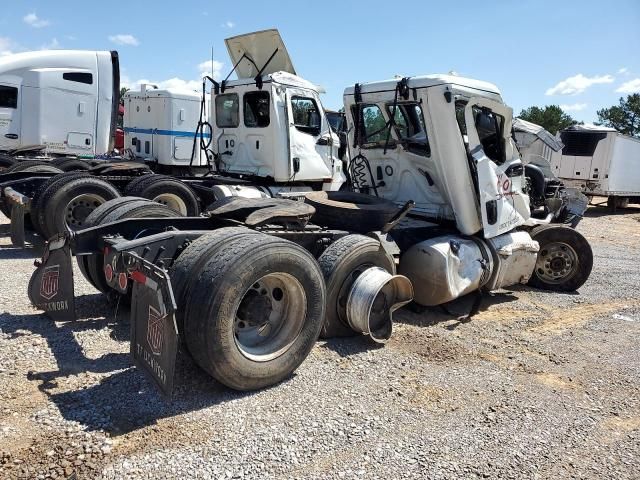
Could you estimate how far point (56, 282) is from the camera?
14.3 ft

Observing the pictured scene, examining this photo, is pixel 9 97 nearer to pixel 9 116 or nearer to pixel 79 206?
pixel 9 116

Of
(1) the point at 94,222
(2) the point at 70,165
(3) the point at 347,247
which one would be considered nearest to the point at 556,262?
(3) the point at 347,247

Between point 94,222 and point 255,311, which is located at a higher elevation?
point 94,222

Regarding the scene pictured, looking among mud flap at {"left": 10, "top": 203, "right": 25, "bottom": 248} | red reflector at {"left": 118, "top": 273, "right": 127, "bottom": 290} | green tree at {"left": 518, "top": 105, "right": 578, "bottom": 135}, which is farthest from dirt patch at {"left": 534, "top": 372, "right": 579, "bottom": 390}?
green tree at {"left": 518, "top": 105, "right": 578, "bottom": 135}

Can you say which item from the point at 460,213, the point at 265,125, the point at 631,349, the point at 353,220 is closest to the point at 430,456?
the point at 353,220

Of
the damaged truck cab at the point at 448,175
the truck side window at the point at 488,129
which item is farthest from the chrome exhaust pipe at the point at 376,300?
the truck side window at the point at 488,129

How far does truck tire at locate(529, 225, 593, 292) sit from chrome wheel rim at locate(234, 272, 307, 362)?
4.42m

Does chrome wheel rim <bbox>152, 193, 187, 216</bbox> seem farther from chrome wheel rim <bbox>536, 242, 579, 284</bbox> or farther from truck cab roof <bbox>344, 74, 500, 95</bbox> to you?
chrome wheel rim <bbox>536, 242, 579, 284</bbox>

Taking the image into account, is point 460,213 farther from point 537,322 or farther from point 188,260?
point 188,260

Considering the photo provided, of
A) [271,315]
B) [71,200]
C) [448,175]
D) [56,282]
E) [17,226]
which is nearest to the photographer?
[271,315]

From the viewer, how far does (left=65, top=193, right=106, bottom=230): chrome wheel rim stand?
7.97 m

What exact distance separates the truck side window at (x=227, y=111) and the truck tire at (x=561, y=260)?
5452 millimetres

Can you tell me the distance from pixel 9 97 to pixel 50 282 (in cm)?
909

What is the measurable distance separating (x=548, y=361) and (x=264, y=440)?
2.82 meters
